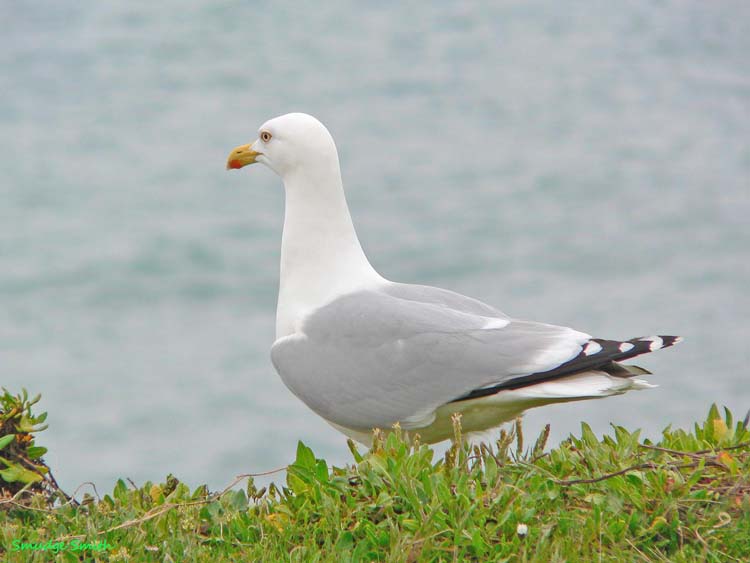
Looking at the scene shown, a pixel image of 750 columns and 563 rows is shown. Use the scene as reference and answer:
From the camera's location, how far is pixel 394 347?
4500 millimetres

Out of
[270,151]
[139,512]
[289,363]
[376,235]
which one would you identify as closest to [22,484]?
[139,512]

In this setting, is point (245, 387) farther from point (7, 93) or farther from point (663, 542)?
point (663, 542)

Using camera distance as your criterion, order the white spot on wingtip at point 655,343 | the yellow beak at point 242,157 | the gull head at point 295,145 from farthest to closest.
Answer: the yellow beak at point 242,157 < the gull head at point 295,145 < the white spot on wingtip at point 655,343

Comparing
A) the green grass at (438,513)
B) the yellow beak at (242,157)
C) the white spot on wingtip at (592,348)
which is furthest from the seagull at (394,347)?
the green grass at (438,513)

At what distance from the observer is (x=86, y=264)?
15633 millimetres

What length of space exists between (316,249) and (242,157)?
1.95 ft

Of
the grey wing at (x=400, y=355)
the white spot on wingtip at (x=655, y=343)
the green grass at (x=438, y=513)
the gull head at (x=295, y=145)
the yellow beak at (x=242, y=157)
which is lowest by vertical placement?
the green grass at (x=438, y=513)

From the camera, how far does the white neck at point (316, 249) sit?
4.81 meters

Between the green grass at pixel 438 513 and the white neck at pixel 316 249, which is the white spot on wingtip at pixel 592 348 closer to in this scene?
the green grass at pixel 438 513

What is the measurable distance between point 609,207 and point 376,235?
3213 mm

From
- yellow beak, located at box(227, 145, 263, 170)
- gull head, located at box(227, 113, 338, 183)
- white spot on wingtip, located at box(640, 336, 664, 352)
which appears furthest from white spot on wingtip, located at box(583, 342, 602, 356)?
yellow beak, located at box(227, 145, 263, 170)

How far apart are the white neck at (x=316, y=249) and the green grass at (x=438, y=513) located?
38.4 inches

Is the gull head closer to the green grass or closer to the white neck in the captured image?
the white neck

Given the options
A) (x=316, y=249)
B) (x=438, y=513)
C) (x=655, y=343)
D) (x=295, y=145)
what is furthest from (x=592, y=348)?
(x=295, y=145)
